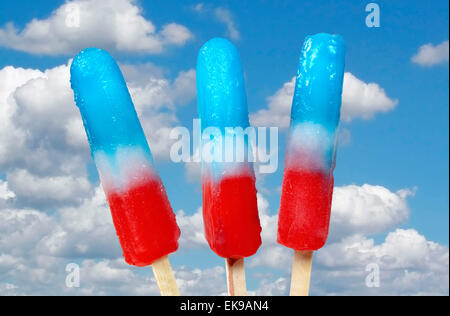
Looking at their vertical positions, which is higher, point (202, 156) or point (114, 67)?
point (114, 67)

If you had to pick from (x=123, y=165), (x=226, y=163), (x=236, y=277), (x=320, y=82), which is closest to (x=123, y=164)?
(x=123, y=165)

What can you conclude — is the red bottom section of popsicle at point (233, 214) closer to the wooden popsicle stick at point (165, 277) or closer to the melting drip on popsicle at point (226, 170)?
the melting drip on popsicle at point (226, 170)

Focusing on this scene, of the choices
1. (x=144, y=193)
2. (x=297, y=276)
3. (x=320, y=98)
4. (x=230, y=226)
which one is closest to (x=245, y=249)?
(x=230, y=226)

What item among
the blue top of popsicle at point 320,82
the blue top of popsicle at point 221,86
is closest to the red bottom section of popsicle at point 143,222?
the blue top of popsicle at point 221,86

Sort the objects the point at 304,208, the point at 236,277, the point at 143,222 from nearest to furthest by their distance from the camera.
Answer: the point at 143,222, the point at 304,208, the point at 236,277

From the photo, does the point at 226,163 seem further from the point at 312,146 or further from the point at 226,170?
the point at 312,146
